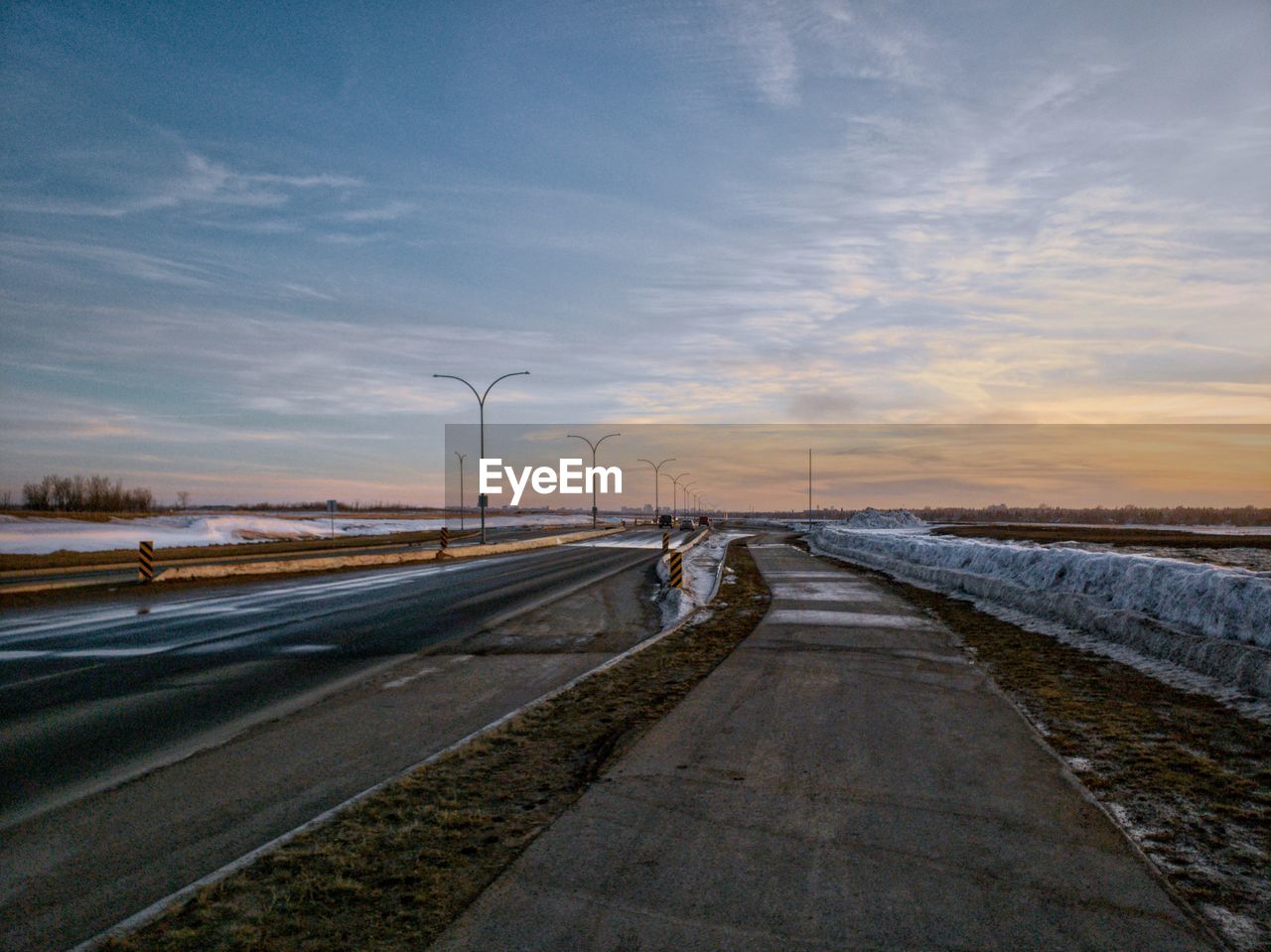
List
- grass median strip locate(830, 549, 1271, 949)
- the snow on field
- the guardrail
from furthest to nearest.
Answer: the snow on field → the guardrail → grass median strip locate(830, 549, 1271, 949)

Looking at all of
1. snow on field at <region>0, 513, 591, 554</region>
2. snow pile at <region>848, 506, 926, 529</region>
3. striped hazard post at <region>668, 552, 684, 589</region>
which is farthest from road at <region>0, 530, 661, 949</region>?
snow pile at <region>848, 506, 926, 529</region>

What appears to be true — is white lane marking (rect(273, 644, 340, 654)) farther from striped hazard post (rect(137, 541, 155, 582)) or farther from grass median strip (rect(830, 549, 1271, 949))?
striped hazard post (rect(137, 541, 155, 582))

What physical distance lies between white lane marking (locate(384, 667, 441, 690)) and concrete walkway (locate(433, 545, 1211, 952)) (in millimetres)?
4002

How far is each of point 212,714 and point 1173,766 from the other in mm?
9366

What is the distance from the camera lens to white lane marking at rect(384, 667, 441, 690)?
10328mm

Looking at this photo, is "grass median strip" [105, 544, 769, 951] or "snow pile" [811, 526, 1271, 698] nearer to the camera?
"grass median strip" [105, 544, 769, 951]

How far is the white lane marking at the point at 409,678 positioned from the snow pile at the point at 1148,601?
9999mm

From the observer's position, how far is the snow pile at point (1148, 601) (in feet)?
32.4

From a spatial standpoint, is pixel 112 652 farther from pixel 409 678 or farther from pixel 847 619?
pixel 847 619

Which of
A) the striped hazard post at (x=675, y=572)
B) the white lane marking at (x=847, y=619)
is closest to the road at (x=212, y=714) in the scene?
the striped hazard post at (x=675, y=572)

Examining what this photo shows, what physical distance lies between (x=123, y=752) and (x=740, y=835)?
575cm

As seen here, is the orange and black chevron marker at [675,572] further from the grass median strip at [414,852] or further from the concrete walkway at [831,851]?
the grass median strip at [414,852]

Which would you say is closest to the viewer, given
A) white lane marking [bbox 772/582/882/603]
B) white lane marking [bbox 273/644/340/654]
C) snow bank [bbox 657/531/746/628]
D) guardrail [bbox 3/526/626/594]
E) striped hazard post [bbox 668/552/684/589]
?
white lane marking [bbox 273/644/340/654]

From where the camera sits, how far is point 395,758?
7.07m
